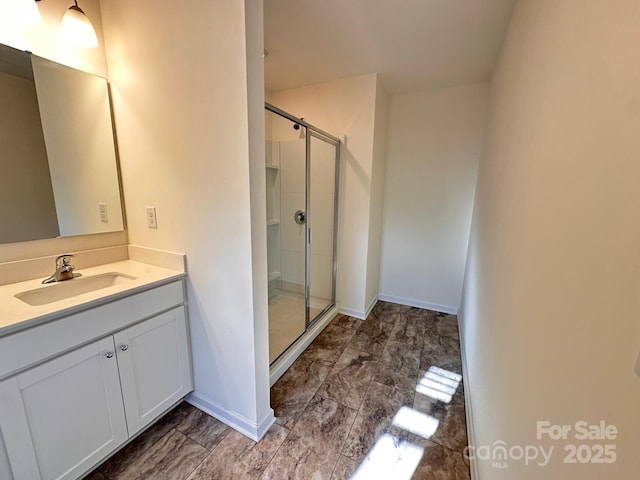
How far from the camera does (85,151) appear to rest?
1.54 meters

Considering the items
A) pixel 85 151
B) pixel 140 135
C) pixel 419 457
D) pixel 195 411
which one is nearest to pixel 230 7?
pixel 140 135

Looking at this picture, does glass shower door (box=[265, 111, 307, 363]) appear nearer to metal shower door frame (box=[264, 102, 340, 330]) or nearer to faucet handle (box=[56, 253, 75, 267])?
metal shower door frame (box=[264, 102, 340, 330])

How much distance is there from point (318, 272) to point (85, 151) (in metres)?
2.07

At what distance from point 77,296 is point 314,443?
1.42m

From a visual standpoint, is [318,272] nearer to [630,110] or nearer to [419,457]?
[419,457]

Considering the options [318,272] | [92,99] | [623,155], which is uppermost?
[92,99]

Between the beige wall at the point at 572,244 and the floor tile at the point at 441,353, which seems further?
the floor tile at the point at 441,353

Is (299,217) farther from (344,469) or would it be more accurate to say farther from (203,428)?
(344,469)

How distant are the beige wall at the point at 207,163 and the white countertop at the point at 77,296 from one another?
0.16 metres

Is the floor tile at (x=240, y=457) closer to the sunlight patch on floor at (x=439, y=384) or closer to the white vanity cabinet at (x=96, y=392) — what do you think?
the white vanity cabinet at (x=96, y=392)

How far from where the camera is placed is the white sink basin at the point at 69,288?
1285mm

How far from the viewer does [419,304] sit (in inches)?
124

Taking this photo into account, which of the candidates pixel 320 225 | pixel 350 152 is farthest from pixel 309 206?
pixel 350 152

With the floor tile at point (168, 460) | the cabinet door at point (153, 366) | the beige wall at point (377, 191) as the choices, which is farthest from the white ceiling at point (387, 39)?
the floor tile at point (168, 460)
